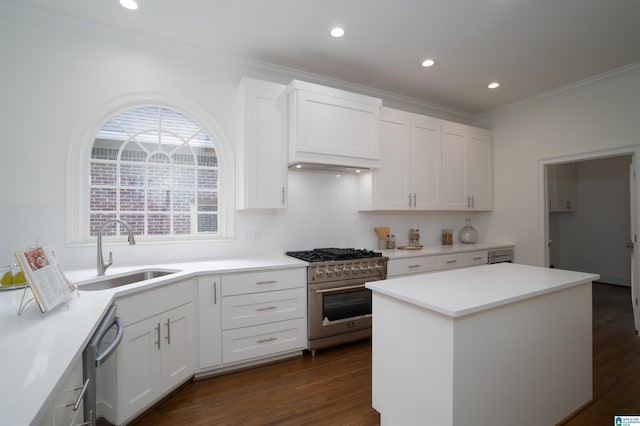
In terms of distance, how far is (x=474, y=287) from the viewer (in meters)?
1.74

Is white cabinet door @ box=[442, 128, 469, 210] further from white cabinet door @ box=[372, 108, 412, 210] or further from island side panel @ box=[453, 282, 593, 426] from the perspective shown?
island side panel @ box=[453, 282, 593, 426]

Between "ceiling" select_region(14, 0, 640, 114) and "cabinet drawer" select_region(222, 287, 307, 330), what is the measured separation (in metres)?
2.32

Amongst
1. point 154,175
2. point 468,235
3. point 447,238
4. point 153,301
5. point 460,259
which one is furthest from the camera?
point 468,235

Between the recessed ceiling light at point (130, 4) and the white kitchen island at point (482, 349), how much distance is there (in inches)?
108

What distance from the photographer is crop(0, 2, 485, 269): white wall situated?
7.47 ft

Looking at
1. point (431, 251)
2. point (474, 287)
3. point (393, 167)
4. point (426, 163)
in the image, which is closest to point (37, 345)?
point (474, 287)

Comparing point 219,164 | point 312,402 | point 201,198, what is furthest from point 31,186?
point 312,402

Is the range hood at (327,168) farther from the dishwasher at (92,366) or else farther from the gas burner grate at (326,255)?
the dishwasher at (92,366)

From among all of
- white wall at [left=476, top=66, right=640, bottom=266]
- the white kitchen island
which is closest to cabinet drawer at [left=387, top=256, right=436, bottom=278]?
the white kitchen island

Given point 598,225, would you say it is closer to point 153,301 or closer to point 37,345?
point 153,301

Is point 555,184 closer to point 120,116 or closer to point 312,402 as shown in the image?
point 312,402

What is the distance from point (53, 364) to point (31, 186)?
222 centimetres

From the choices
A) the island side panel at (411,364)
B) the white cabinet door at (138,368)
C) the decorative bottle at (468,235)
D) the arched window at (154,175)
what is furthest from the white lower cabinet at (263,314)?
the decorative bottle at (468,235)

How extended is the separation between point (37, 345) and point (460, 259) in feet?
12.9
